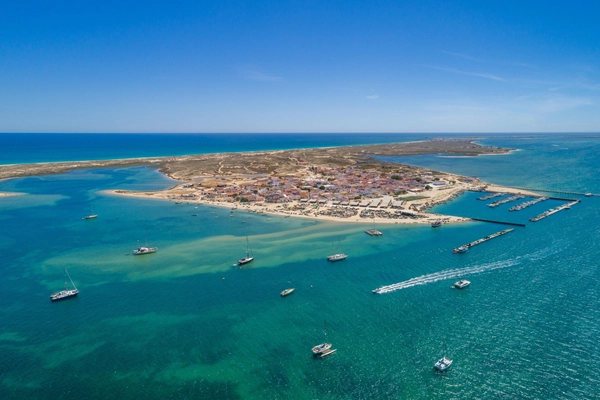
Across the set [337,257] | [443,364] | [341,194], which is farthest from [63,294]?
[341,194]

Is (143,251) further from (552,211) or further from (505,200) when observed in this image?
(552,211)

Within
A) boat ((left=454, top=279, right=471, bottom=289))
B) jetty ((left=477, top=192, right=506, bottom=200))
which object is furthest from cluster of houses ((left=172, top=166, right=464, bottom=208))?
boat ((left=454, top=279, right=471, bottom=289))

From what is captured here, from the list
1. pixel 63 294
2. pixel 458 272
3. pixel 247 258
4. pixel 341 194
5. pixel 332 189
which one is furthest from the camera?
pixel 332 189

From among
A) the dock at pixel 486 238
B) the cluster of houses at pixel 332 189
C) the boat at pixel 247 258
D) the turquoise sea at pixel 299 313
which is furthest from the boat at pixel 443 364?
the cluster of houses at pixel 332 189

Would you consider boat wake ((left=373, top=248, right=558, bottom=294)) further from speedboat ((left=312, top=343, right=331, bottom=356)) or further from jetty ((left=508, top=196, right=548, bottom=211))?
jetty ((left=508, top=196, right=548, bottom=211))

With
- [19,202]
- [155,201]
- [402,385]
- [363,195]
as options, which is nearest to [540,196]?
[363,195]

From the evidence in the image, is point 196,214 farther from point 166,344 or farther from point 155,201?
point 166,344
